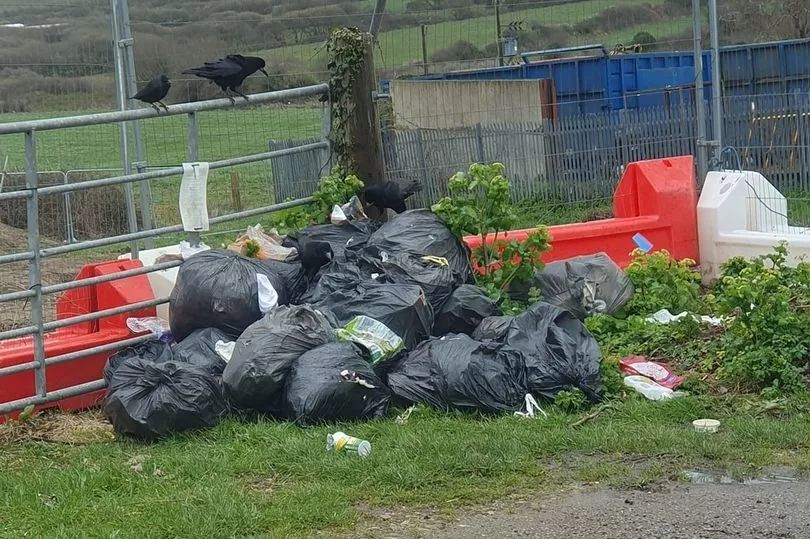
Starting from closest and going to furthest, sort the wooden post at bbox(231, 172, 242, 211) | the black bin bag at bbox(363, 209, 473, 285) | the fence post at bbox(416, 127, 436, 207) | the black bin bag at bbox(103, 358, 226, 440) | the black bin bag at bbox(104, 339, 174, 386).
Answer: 1. the black bin bag at bbox(103, 358, 226, 440)
2. the black bin bag at bbox(104, 339, 174, 386)
3. the black bin bag at bbox(363, 209, 473, 285)
4. the wooden post at bbox(231, 172, 242, 211)
5. the fence post at bbox(416, 127, 436, 207)

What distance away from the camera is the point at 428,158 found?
43.6ft

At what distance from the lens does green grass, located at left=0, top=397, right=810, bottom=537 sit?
4.44m

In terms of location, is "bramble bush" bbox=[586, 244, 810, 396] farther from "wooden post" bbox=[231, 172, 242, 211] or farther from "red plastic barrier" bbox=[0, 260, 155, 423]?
"wooden post" bbox=[231, 172, 242, 211]

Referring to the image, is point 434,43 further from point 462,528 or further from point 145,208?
point 462,528

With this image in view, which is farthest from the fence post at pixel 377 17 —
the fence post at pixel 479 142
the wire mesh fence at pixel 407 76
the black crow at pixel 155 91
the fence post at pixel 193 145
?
the black crow at pixel 155 91

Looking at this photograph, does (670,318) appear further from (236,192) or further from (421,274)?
(236,192)

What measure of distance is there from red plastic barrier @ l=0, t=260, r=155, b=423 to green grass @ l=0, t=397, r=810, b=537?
A: 2.04 ft

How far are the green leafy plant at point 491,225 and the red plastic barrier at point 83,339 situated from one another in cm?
199

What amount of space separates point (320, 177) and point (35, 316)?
7.98ft

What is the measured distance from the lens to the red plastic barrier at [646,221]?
27.8ft

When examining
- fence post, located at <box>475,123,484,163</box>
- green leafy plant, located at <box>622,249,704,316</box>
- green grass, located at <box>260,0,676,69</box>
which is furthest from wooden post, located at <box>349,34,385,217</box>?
green grass, located at <box>260,0,676,69</box>

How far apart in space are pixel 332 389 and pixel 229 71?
2448 mm

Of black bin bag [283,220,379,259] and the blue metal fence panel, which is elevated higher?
the blue metal fence panel

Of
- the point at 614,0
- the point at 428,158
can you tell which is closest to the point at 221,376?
the point at 428,158
